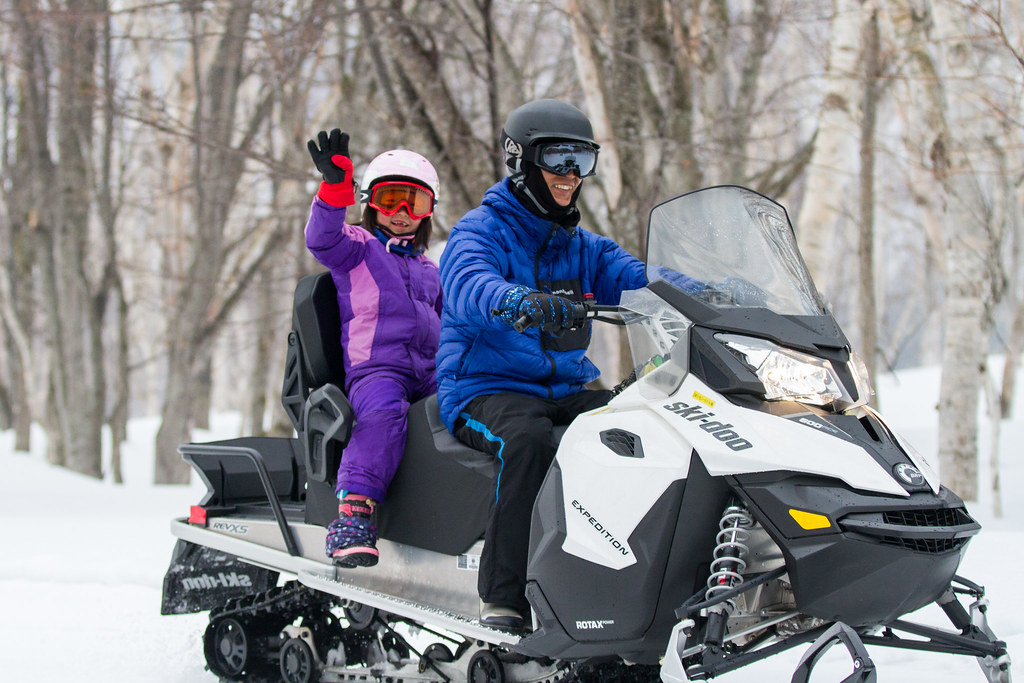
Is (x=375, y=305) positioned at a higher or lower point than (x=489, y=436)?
higher

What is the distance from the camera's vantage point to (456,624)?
3.20 meters

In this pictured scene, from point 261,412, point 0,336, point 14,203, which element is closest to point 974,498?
point 261,412

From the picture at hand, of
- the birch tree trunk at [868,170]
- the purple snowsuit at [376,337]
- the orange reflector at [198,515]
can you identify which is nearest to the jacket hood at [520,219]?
the purple snowsuit at [376,337]

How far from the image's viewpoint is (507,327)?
3.22 metres

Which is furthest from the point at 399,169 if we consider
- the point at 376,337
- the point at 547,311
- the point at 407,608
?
the point at 407,608

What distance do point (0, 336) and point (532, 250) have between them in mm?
31831

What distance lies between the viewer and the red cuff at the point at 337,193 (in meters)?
3.63

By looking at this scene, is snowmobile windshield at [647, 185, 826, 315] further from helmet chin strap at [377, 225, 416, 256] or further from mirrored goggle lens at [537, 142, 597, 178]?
helmet chin strap at [377, 225, 416, 256]

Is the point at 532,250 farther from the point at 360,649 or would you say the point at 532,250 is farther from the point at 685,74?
the point at 685,74

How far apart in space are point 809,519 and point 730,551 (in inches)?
8.7

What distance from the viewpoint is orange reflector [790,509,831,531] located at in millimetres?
2316

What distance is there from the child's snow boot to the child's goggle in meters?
1.16

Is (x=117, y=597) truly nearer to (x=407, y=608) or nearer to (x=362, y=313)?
(x=362, y=313)

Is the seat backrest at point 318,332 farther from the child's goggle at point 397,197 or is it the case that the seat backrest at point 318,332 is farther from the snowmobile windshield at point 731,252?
the snowmobile windshield at point 731,252
